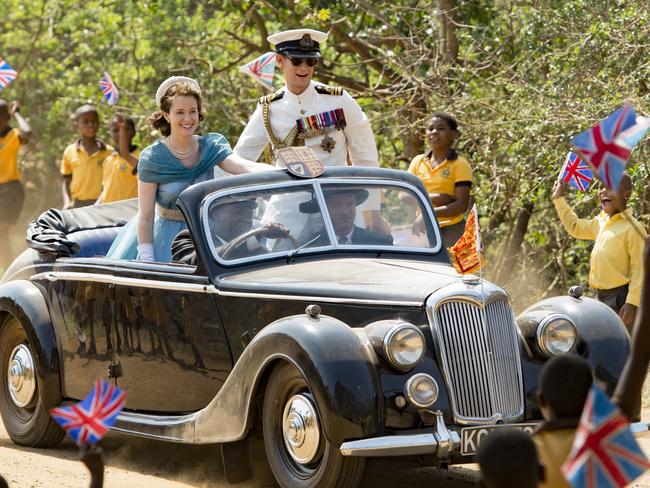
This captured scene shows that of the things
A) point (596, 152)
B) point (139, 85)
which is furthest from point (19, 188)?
point (596, 152)

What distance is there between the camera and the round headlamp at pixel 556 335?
629 cm

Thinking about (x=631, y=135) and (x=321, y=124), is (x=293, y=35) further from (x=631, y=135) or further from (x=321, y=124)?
(x=631, y=135)

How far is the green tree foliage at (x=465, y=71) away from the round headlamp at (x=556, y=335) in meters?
3.46

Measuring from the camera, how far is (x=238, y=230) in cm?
708

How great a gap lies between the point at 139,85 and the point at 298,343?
456 inches

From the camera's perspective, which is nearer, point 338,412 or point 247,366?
point 338,412

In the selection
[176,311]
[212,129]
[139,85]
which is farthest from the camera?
[139,85]

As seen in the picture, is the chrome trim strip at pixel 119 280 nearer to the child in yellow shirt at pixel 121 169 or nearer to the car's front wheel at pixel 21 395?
the car's front wheel at pixel 21 395

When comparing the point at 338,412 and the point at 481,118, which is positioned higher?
the point at 481,118

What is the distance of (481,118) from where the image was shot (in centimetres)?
1195

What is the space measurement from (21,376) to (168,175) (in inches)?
62.8

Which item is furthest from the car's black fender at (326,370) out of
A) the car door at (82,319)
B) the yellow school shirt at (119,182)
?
the yellow school shirt at (119,182)

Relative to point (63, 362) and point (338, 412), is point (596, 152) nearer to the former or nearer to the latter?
point (338, 412)

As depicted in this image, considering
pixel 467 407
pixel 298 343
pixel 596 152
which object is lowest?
pixel 467 407
